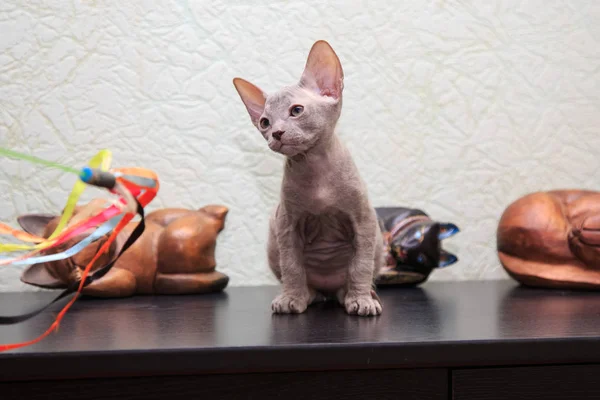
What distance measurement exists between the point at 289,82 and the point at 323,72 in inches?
17.0

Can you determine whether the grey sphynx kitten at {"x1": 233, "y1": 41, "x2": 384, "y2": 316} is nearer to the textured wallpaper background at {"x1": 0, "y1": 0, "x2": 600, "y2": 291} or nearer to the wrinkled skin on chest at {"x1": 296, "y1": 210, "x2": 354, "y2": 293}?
the wrinkled skin on chest at {"x1": 296, "y1": 210, "x2": 354, "y2": 293}

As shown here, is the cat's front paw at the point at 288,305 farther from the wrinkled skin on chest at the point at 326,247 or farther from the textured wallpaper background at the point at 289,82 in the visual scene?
the textured wallpaper background at the point at 289,82

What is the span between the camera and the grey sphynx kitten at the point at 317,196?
0.73 metres

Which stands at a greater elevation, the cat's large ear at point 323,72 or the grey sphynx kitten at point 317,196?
the cat's large ear at point 323,72

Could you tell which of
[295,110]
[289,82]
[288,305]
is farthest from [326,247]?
[289,82]

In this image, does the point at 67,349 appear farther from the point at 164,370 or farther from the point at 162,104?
the point at 162,104

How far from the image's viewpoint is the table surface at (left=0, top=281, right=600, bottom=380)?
553 mm

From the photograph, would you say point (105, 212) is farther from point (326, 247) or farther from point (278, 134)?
point (326, 247)

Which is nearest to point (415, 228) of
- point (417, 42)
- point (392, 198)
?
point (392, 198)

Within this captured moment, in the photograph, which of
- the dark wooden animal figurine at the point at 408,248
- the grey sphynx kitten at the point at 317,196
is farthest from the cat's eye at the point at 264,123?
the dark wooden animal figurine at the point at 408,248

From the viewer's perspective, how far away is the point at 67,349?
562 mm

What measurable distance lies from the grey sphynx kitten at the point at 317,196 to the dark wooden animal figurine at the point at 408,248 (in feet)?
0.70

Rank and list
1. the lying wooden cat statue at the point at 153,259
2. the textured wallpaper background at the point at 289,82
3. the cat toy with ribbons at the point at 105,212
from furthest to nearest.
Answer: the textured wallpaper background at the point at 289,82
the lying wooden cat statue at the point at 153,259
the cat toy with ribbons at the point at 105,212

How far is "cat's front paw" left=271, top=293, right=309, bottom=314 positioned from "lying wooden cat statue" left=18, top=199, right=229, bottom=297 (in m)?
0.25
